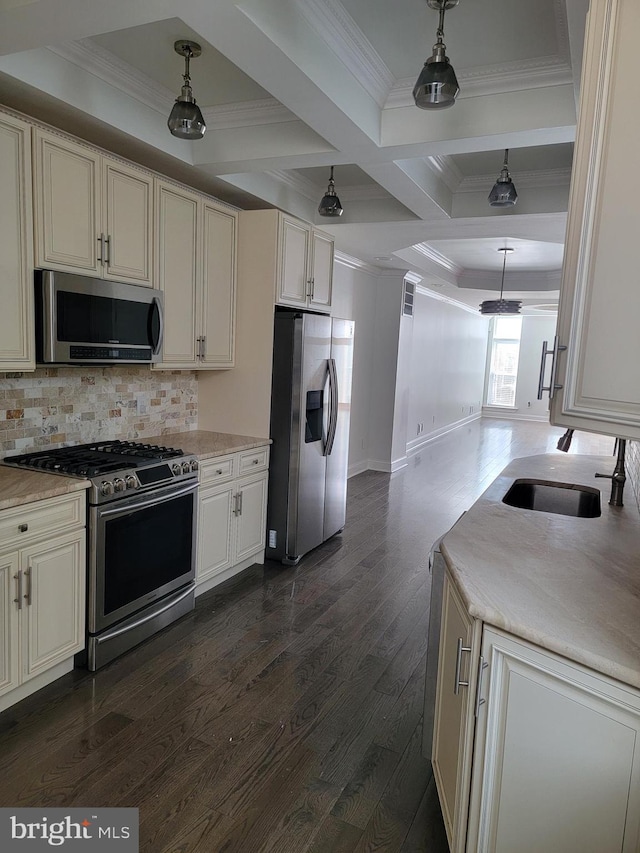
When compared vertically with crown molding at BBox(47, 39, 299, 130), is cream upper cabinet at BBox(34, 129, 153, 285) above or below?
below

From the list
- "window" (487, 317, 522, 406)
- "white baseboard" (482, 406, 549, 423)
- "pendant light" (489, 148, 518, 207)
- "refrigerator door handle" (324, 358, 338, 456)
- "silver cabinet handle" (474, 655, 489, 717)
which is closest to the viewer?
"silver cabinet handle" (474, 655, 489, 717)

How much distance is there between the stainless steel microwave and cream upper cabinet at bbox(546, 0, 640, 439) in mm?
2189

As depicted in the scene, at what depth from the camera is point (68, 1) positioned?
1850 mm

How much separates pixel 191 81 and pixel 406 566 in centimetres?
334

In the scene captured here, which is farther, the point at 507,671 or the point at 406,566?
the point at 406,566

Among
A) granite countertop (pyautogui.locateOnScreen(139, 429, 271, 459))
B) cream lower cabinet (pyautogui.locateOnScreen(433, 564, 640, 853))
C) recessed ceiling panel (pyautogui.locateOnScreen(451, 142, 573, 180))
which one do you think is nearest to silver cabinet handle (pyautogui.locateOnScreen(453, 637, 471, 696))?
cream lower cabinet (pyautogui.locateOnScreen(433, 564, 640, 853))

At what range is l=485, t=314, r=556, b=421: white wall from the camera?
13.7m

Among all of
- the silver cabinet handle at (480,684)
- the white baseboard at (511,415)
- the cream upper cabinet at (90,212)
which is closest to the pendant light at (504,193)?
the cream upper cabinet at (90,212)

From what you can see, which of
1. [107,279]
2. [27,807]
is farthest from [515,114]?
[27,807]

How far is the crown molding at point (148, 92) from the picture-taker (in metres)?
2.53

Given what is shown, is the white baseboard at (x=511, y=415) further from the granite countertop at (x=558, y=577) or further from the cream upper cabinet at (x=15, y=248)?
Answer: the cream upper cabinet at (x=15, y=248)

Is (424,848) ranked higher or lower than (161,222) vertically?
lower

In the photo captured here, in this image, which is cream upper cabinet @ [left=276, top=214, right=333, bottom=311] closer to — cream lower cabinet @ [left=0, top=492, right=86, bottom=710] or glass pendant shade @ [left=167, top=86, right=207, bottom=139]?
glass pendant shade @ [left=167, top=86, right=207, bottom=139]

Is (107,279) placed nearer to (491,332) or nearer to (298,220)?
(298,220)
